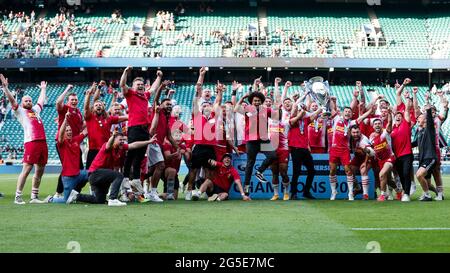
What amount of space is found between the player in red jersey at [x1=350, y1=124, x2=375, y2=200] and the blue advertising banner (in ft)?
1.46

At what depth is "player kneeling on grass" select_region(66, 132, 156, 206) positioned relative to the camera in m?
13.0

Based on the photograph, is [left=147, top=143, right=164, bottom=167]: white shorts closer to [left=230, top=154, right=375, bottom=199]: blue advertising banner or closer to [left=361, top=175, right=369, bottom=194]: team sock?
[left=230, top=154, right=375, bottom=199]: blue advertising banner

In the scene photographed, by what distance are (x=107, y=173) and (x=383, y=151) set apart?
5.77m

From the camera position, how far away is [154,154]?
14352 millimetres

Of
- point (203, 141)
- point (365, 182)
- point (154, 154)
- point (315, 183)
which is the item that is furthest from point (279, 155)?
point (154, 154)

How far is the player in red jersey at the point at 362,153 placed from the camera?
15093 mm

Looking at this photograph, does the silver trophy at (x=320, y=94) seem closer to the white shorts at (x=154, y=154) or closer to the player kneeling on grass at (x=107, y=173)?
the white shorts at (x=154, y=154)

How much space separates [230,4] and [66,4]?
1260cm

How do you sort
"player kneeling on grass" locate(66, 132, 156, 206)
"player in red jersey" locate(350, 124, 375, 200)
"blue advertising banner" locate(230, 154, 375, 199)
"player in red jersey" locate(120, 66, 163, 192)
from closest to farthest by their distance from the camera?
1. "player kneeling on grass" locate(66, 132, 156, 206)
2. "player in red jersey" locate(120, 66, 163, 192)
3. "player in red jersey" locate(350, 124, 375, 200)
4. "blue advertising banner" locate(230, 154, 375, 199)

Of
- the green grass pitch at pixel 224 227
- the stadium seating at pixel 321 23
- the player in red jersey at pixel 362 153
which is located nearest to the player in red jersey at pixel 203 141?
the green grass pitch at pixel 224 227

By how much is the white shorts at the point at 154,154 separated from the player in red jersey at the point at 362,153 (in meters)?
4.07

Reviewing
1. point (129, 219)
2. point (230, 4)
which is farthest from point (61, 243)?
point (230, 4)

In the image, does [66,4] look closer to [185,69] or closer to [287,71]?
[185,69]

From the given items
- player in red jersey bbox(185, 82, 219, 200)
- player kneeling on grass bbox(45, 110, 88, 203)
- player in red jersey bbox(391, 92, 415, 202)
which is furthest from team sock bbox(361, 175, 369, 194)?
player kneeling on grass bbox(45, 110, 88, 203)
